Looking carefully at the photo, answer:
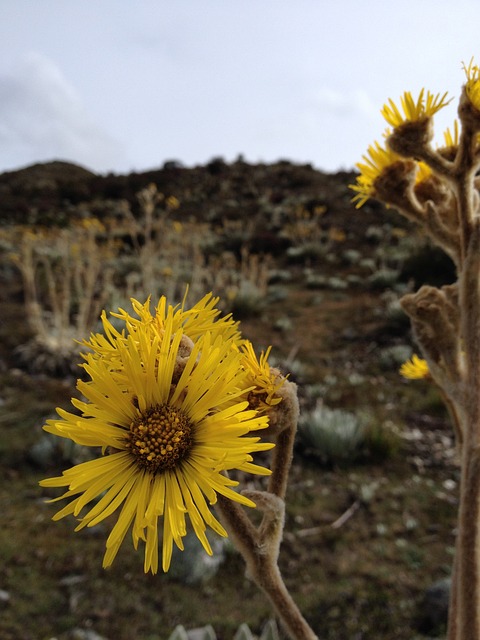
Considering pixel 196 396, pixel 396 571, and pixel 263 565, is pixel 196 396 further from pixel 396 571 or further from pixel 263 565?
pixel 396 571

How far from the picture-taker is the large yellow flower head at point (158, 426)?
63 centimetres

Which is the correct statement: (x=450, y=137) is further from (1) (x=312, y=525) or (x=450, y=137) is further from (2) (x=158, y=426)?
(1) (x=312, y=525)

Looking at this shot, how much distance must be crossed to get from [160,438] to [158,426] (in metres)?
0.02

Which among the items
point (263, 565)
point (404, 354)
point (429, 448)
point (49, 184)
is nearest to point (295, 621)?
point (263, 565)

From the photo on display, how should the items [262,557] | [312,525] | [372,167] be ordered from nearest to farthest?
[262,557], [372,167], [312,525]

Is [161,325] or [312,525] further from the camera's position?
[312,525]

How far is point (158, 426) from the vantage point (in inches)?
29.0

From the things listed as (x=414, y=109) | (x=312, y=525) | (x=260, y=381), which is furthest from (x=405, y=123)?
(x=312, y=525)

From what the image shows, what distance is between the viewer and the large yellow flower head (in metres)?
0.63

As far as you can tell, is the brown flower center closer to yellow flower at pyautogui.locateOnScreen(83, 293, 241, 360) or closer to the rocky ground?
yellow flower at pyautogui.locateOnScreen(83, 293, 241, 360)

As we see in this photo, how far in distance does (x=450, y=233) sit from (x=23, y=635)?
2278 millimetres

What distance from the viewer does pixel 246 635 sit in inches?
57.2

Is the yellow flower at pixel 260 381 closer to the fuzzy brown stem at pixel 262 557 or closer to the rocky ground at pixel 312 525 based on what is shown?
the fuzzy brown stem at pixel 262 557

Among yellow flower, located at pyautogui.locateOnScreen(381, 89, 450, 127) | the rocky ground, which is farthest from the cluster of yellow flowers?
the rocky ground
